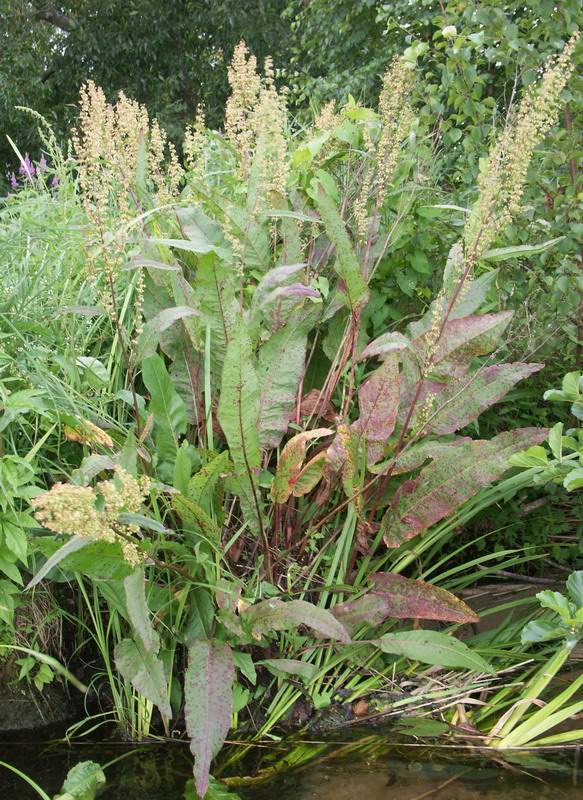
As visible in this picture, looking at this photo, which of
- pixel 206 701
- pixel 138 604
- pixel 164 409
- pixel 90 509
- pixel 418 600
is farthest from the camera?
pixel 164 409

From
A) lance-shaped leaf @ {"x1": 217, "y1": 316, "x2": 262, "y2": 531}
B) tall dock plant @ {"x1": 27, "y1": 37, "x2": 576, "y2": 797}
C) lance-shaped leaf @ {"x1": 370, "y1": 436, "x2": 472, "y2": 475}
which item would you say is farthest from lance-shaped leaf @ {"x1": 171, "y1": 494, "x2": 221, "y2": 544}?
lance-shaped leaf @ {"x1": 370, "y1": 436, "x2": 472, "y2": 475}

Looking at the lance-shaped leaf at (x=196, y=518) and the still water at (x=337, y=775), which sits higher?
the lance-shaped leaf at (x=196, y=518)

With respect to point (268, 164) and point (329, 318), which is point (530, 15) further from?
point (329, 318)

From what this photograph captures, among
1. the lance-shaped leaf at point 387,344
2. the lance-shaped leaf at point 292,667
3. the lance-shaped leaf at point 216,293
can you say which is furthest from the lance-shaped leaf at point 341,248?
the lance-shaped leaf at point 292,667

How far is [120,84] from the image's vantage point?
48.1 ft

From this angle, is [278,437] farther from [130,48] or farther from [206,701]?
[130,48]

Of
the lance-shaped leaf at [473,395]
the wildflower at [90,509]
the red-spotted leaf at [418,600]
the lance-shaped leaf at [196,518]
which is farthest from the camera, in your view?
the lance-shaped leaf at [473,395]

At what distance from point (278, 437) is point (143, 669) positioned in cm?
67

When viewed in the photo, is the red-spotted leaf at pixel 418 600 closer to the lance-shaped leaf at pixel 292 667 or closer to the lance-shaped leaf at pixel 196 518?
the lance-shaped leaf at pixel 292 667

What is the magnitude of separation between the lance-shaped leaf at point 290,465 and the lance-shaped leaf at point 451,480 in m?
0.28

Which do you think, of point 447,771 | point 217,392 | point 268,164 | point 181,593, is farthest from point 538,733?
point 268,164

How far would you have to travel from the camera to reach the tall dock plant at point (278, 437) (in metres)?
1.58

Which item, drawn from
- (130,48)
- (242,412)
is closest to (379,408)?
(242,412)

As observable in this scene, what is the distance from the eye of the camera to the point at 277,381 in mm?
1859
